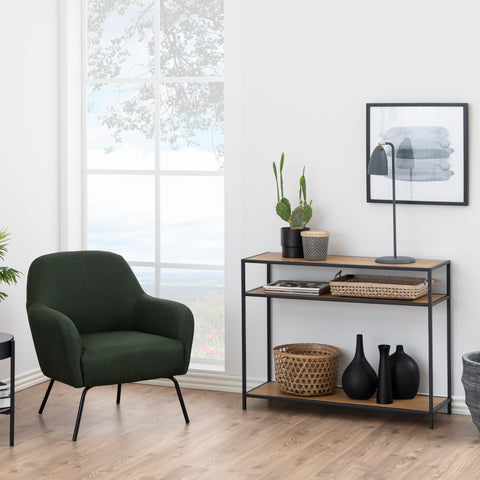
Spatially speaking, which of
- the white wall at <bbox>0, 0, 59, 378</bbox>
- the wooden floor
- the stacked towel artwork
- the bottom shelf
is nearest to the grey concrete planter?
the wooden floor

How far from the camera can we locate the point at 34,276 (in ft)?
14.1

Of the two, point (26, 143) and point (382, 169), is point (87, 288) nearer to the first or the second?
point (26, 143)

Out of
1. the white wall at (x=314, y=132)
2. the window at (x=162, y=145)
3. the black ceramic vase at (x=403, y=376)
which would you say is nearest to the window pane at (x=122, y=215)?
the window at (x=162, y=145)

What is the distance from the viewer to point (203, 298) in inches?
197

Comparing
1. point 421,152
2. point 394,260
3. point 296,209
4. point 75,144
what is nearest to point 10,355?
point 296,209

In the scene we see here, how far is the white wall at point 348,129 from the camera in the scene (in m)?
4.32

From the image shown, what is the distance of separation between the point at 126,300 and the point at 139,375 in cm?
58

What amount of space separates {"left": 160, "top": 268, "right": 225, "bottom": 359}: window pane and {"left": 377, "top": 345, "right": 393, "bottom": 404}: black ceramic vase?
3.63 feet

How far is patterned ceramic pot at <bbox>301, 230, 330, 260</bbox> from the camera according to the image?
432cm

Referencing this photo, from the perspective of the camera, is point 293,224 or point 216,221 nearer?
point 293,224

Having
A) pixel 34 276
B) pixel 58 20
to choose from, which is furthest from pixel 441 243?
pixel 58 20

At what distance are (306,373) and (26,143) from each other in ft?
6.66

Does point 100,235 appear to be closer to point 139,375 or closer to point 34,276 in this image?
point 34,276

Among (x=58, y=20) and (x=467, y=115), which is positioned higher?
(x=58, y=20)
